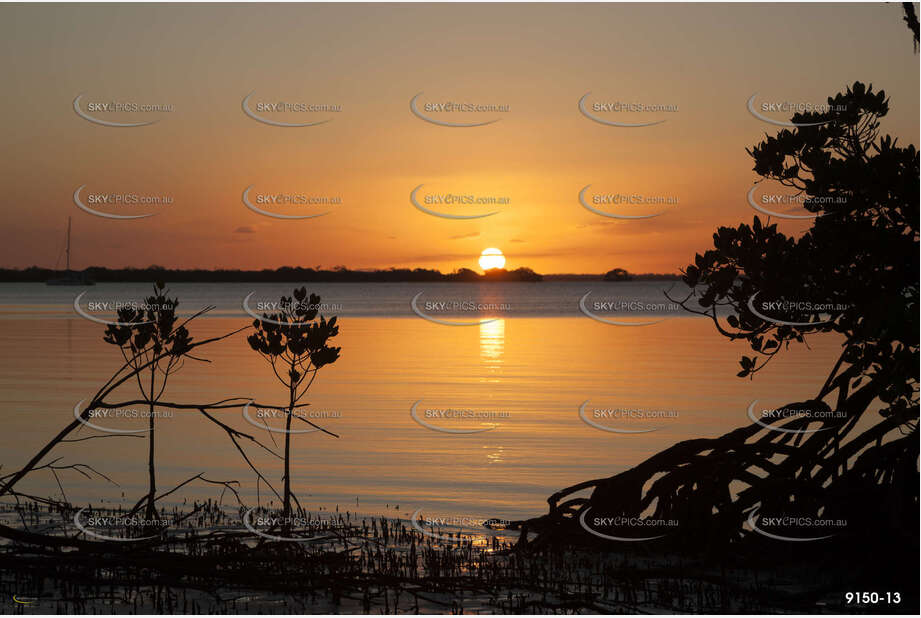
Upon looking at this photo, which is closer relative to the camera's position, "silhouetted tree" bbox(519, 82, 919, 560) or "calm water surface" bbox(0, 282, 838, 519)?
"silhouetted tree" bbox(519, 82, 919, 560)

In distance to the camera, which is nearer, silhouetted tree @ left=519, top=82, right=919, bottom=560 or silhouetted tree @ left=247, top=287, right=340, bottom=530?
silhouetted tree @ left=519, top=82, right=919, bottom=560

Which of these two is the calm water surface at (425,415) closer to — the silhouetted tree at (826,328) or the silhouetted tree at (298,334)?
the silhouetted tree at (298,334)

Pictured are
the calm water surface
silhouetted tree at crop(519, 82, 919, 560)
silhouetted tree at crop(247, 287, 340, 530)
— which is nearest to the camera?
silhouetted tree at crop(519, 82, 919, 560)

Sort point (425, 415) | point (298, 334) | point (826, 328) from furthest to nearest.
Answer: point (425, 415)
point (298, 334)
point (826, 328)

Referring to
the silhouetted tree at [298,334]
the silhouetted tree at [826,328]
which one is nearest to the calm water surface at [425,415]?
the silhouetted tree at [298,334]

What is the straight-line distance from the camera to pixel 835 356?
42438 millimetres

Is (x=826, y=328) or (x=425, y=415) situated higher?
(x=826, y=328)

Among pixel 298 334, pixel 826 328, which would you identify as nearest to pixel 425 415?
pixel 298 334

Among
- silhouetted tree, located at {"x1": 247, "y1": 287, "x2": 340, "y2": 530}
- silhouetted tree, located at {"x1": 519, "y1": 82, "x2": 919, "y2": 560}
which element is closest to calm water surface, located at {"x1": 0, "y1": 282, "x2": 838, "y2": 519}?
silhouetted tree, located at {"x1": 247, "y1": 287, "x2": 340, "y2": 530}

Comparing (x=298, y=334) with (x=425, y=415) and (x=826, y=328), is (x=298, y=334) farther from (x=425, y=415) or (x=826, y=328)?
(x=425, y=415)

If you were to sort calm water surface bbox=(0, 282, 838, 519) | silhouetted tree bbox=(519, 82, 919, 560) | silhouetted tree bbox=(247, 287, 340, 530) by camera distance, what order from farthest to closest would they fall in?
calm water surface bbox=(0, 282, 838, 519) → silhouetted tree bbox=(247, 287, 340, 530) → silhouetted tree bbox=(519, 82, 919, 560)

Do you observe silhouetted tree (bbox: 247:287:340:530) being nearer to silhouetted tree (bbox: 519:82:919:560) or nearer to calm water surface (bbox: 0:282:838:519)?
calm water surface (bbox: 0:282:838:519)

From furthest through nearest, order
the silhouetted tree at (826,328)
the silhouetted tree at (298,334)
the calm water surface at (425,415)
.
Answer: the calm water surface at (425,415)
the silhouetted tree at (298,334)
the silhouetted tree at (826,328)

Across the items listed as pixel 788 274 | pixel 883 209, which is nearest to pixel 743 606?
pixel 788 274
